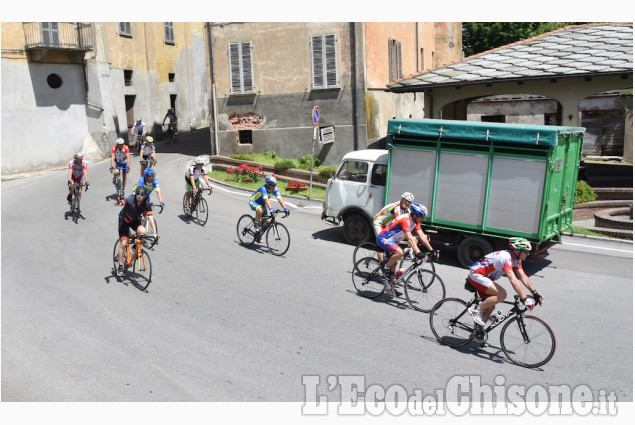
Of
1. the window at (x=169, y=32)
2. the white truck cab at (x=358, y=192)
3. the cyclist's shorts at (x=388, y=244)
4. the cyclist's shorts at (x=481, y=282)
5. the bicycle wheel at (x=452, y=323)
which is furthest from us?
the window at (x=169, y=32)

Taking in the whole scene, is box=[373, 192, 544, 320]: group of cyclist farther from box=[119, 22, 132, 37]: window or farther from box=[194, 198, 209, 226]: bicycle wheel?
box=[119, 22, 132, 37]: window

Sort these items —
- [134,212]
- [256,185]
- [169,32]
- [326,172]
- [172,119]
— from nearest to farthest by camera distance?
[134,212] → [326,172] → [256,185] → [172,119] → [169,32]

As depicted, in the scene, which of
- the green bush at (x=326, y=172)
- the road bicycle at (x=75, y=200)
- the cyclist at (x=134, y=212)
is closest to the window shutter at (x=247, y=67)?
the green bush at (x=326, y=172)

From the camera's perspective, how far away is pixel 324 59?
23.2 metres

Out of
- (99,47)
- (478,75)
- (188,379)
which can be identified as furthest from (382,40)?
(188,379)

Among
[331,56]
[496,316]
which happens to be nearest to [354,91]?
[331,56]

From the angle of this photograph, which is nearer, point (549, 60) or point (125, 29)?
point (549, 60)

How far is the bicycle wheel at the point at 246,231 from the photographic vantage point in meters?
13.9

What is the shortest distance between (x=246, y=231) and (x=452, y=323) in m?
6.39

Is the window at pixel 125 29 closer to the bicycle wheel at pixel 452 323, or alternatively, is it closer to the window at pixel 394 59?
the window at pixel 394 59

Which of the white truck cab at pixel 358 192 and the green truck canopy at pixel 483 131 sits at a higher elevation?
the green truck canopy at pixel 483 131

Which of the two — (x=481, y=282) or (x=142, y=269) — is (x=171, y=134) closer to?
(x=142, y=269)

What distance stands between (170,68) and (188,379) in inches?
1190

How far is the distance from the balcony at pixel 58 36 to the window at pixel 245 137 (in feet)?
27.1
